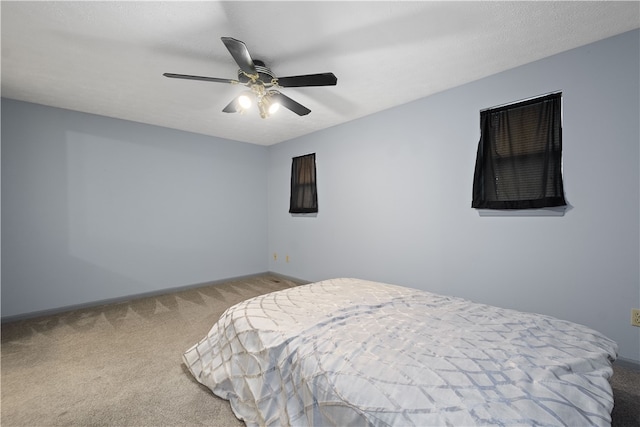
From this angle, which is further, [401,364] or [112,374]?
[112,374]

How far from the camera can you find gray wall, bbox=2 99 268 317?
307 centimetres

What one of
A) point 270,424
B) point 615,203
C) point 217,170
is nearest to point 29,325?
point 217,170

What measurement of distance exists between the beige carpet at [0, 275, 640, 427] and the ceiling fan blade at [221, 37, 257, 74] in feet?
6.83

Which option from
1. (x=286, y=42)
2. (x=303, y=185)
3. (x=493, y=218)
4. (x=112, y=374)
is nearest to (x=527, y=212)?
(x=493, y=218)

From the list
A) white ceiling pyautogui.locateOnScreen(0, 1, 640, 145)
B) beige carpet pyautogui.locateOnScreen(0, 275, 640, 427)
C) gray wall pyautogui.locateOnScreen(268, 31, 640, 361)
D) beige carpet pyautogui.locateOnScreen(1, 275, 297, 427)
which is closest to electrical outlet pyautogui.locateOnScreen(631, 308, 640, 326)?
gray wall pyautogui.locateOnScreen(268, 31, 640, 361)

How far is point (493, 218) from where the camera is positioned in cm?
261

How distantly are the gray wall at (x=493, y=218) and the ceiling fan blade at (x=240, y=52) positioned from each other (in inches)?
78.6

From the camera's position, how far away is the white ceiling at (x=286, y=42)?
1718 mm

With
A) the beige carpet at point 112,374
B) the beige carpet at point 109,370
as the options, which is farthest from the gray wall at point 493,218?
the beige carpet at point 109,370

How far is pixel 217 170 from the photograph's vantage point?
4543 mm

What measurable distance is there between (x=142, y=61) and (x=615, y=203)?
3735mm

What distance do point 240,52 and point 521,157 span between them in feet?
7.82

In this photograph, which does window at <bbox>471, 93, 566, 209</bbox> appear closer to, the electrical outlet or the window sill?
the window sill

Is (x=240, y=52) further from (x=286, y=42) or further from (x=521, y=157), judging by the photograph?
(x=521, y=157)
